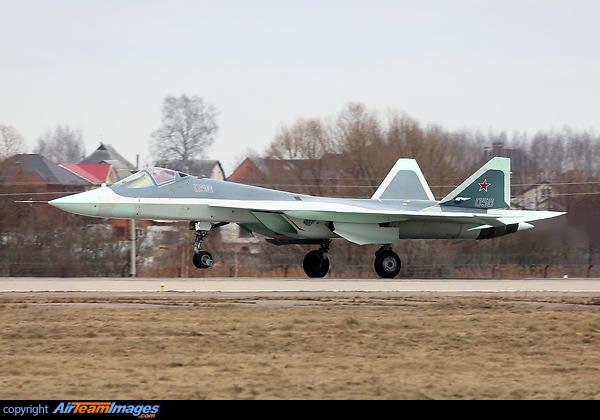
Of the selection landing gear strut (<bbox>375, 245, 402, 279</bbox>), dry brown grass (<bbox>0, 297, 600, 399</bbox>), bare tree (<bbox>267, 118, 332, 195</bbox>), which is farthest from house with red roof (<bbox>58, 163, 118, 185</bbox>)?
dry brown grass (<bbox>0, 297, 600, 399</bbox>)

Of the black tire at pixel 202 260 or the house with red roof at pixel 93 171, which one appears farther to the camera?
the house with red roof at pixel 93 171

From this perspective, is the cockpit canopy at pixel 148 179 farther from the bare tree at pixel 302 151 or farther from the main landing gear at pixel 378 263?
the bare tree at pixel 302 151

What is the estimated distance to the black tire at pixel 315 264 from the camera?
21375mm

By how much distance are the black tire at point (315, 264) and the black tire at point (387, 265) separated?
5.68 ft

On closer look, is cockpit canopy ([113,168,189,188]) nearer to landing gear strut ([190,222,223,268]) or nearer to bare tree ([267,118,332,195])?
landing gear strut ([190,222,223,268])

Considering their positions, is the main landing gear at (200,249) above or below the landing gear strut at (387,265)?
above

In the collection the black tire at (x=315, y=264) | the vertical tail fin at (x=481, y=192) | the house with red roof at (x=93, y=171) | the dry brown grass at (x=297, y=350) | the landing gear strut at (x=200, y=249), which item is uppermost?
the house with red roof at (x=93, y=171)

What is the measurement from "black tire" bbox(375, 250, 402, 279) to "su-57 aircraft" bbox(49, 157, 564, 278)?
29mm

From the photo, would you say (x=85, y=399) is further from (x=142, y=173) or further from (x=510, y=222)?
(x=510, y=222)

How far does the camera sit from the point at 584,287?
664 inches

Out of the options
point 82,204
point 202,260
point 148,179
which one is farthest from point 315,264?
point 82,204

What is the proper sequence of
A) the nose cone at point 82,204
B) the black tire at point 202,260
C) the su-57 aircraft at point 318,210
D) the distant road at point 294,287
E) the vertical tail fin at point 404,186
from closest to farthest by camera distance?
the distant road at point 294,287
the nose cone at point 82,204
the black tire at point 202,260
the su-57 aircraft at point 318,210
the vertical tail fin at point 404,186
